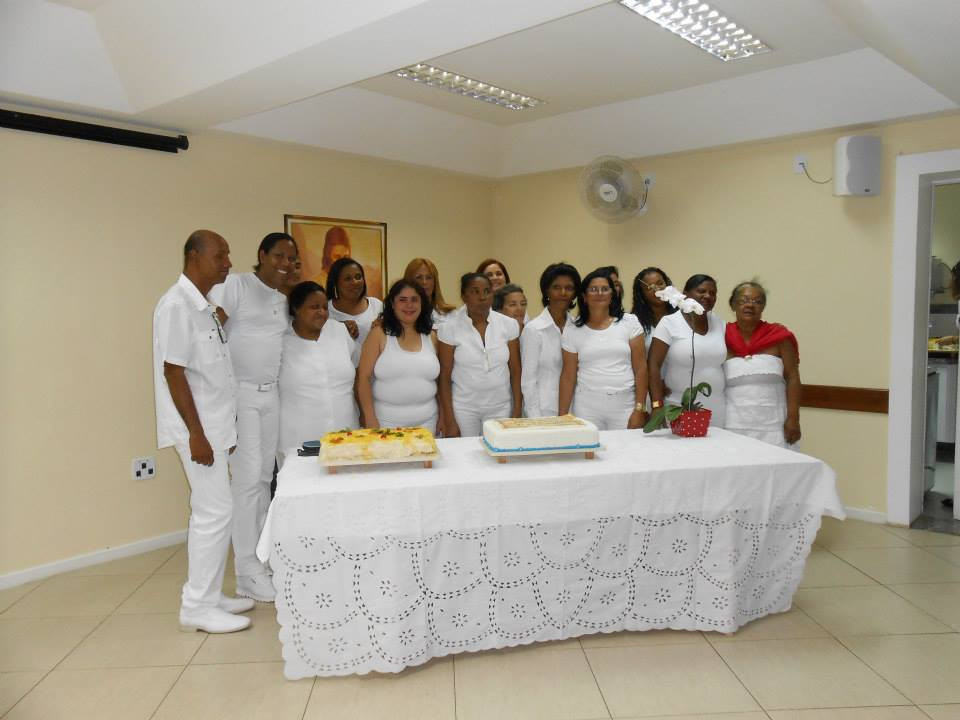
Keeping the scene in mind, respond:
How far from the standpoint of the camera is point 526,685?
2625 millimetres

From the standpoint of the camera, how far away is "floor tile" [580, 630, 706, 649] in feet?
9.59

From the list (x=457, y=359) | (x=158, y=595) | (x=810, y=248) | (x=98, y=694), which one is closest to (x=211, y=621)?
(x=98, y=694)

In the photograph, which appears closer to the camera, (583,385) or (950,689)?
(950,689)

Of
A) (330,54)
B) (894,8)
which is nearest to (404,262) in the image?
(330,54)

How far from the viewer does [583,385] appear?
388 cm

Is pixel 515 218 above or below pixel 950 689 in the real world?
above

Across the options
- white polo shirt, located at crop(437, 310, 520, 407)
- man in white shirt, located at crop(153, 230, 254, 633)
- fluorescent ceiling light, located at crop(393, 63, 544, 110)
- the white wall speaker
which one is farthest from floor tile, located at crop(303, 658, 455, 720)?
the white wall speaker

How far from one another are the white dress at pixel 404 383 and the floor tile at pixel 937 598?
98.0 inches

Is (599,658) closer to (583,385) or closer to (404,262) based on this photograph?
(583,385)

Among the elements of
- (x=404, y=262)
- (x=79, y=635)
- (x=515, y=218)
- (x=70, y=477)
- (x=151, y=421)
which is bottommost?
(x=79, y=635)

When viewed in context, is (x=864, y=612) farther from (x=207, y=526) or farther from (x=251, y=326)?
(x=251, y=326)

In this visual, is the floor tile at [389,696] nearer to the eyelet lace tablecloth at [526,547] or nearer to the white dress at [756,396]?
the eyelet lace tablecloth at [526,547]

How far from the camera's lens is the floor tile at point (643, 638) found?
2.92m

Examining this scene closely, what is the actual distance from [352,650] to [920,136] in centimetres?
429
